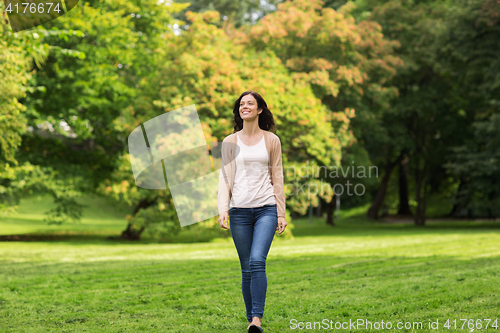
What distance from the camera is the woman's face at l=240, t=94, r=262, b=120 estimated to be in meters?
3.95

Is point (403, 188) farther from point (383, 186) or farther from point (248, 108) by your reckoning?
point (248, 108)

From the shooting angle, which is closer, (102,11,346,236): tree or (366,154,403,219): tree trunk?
(102,11,346,236): tree

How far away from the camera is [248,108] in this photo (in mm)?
3961

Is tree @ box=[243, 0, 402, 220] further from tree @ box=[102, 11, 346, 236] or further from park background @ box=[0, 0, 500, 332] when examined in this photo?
tree @ box=[102, 11, 346, 236]

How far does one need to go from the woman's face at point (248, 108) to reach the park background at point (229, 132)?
1739mm

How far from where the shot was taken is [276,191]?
3.87 m

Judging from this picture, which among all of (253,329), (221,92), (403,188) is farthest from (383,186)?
(253,329)

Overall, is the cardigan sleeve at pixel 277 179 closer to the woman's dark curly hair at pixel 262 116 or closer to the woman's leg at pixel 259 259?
the woman's leg at pixel 259 259

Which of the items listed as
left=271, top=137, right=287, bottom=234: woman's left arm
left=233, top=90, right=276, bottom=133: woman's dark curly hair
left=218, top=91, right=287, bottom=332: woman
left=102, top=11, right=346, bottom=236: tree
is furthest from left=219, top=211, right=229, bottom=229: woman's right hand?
left=102, top=11, right=346, bottom=236: tree

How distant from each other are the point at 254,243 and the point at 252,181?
1.54 ft

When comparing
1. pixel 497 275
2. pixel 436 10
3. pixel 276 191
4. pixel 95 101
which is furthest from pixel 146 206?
→ pixel 436 10

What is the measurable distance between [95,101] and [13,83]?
30.0 feet

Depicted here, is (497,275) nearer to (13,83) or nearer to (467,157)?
(13,83)

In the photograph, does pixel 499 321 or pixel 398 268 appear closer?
pixel 499 321
